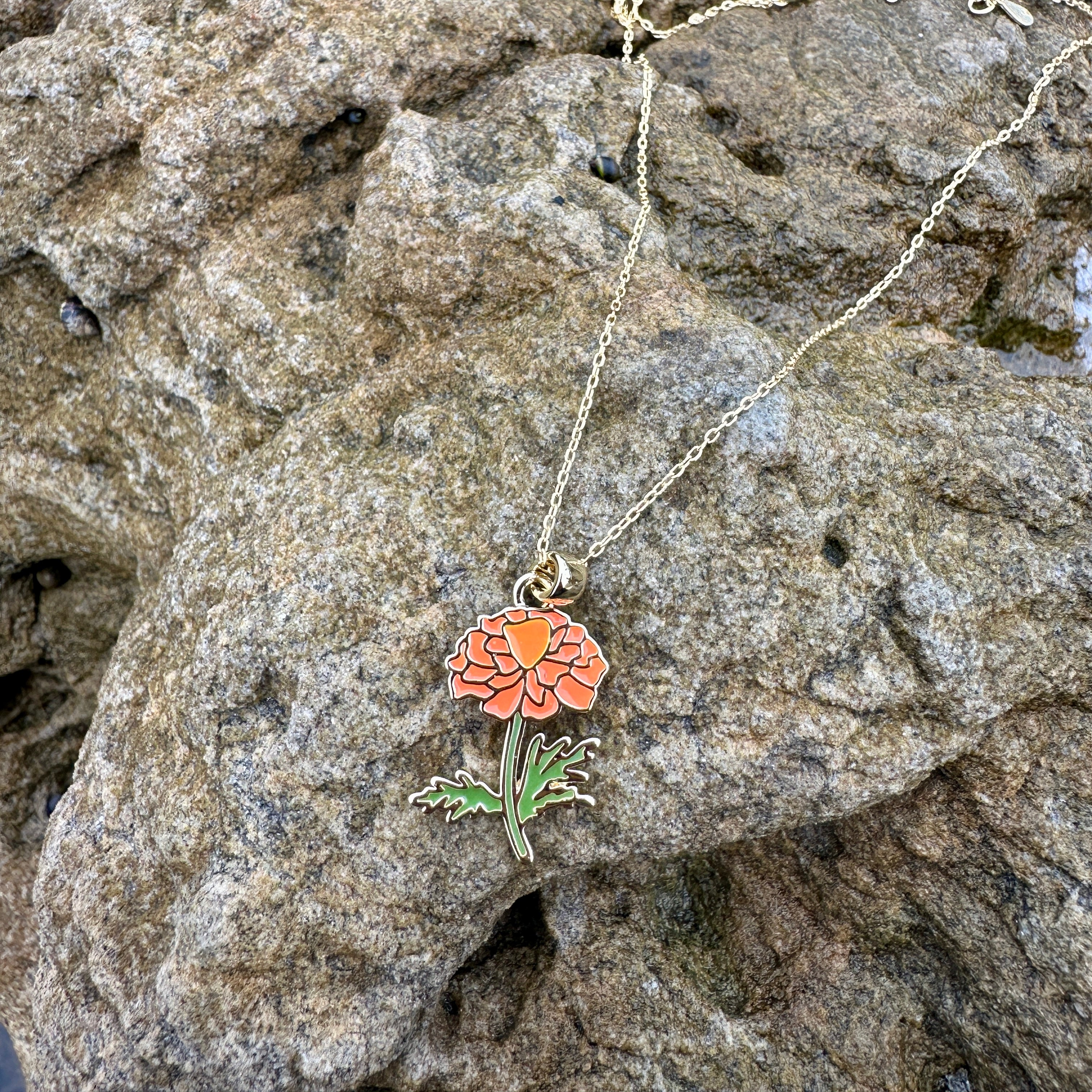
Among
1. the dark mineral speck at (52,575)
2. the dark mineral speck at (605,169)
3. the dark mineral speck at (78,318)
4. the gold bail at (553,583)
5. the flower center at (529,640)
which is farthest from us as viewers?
the dark mineral speck at (52,575)

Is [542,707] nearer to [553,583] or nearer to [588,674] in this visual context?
[588,674]

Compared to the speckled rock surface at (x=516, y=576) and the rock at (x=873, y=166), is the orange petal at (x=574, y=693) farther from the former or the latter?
the rock at (x=873, y=166)

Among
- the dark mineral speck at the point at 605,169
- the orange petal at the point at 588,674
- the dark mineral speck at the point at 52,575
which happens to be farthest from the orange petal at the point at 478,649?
the dark mineral speck at the point at 52,575

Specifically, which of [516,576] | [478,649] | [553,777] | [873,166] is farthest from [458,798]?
[873,166]

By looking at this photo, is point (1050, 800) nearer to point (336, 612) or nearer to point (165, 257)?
point (336, 612)

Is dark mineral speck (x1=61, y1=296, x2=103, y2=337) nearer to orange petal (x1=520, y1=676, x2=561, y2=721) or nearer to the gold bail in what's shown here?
the gold bail
